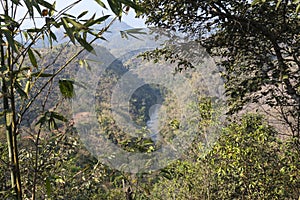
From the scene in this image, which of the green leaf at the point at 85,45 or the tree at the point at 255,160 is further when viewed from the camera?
the tree at the point at 255,160

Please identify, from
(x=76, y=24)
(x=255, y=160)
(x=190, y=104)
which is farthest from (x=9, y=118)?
(x=255, y=160)

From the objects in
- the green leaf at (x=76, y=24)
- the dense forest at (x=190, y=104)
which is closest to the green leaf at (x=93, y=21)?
the green leaf at (x=76, y=24)

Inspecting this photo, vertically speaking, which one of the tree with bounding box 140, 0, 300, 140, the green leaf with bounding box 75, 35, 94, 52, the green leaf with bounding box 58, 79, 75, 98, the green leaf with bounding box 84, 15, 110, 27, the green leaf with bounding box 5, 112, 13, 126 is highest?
the tree with bounding box 140, 0, 300, 140

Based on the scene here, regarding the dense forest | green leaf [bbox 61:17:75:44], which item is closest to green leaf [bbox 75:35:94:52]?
green leaf [bbox 61:17:75:44]

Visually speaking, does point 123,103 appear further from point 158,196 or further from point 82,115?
point 158,196

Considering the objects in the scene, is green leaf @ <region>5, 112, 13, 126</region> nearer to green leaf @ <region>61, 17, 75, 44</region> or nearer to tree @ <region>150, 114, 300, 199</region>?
green leaf @ <region>61, 17, 75, 44</region>

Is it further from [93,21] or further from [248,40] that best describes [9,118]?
[248,40]

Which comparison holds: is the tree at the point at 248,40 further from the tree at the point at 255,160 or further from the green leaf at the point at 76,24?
the green leaf at the point at 76,24

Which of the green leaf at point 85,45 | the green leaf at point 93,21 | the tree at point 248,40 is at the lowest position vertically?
the green leaf at point 85,45

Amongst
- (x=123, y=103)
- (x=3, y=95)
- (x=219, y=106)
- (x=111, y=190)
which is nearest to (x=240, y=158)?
(x=219, y=106)
